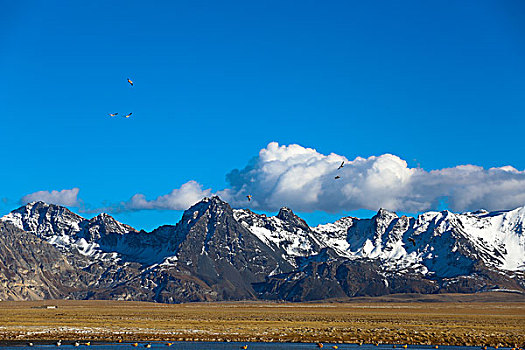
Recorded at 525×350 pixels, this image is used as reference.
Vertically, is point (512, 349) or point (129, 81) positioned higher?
point (129, 81)

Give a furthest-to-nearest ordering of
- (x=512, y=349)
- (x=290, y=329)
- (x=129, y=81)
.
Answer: (x=290, y=329), (x=512, y=349), (x=129, y=81)

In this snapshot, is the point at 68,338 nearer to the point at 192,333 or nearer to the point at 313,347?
the point at 192,333

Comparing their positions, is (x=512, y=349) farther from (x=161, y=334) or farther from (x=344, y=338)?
(x=161, y=334)

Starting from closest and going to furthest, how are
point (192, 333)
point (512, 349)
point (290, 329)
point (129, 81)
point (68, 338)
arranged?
point (129, 81)
point (512, 349)
point (68, 338)
point (192, 333)
point (290, 329)

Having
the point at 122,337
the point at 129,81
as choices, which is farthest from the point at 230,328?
the point at 129,81

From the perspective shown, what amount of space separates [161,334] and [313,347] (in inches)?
1114

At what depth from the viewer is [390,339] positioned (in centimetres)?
10694

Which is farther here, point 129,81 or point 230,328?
point 230,328

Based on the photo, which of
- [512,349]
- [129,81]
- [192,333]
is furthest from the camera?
[192,333]

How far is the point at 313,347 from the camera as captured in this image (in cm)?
9656

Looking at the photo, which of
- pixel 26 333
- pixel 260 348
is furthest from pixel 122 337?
pixel 260 348

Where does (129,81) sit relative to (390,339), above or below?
above

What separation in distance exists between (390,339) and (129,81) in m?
56.3

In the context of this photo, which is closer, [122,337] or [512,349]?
[512,349]
